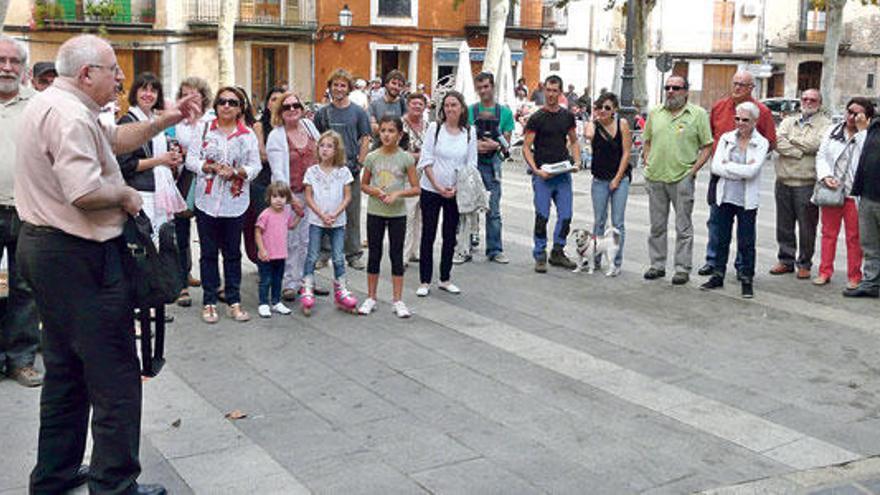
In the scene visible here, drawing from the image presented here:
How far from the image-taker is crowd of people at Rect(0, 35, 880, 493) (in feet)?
13.7

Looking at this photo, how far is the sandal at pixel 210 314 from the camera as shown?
772 cm

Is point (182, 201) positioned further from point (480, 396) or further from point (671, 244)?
point (671, 244)

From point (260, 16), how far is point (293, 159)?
97.3 feet

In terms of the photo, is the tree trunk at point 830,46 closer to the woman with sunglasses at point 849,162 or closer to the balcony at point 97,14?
the balcony at point 97,14

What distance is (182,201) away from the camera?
7.82 meters

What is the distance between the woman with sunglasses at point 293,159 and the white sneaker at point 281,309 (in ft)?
1.31

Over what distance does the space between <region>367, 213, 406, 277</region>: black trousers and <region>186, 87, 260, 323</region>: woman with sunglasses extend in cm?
103

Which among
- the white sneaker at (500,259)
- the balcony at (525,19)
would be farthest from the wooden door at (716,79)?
the white sneaker at (500,259)

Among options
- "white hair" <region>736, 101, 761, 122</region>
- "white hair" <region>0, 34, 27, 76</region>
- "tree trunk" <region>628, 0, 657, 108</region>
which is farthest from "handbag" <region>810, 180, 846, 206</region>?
"tree trunk" <region>628, 0, 657, 108</region>

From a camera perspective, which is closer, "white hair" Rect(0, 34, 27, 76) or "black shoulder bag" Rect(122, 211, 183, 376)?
"black shoulder bag" Rect(122, 211, 183, 376)

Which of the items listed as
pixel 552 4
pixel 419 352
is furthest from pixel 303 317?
pixel 552 4

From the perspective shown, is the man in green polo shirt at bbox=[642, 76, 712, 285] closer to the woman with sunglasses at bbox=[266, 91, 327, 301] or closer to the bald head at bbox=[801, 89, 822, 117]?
the bald head at bbox=[801, 89, 822, 117]

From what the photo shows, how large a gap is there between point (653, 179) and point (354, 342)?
3.77 meters

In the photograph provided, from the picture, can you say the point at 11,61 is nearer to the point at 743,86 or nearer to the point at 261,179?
the point at 261,179
